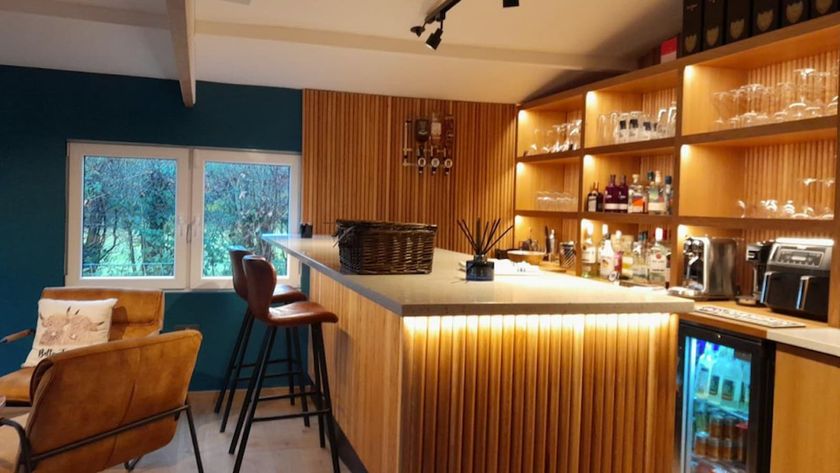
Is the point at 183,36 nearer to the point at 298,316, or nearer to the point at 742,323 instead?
the point at 298,316

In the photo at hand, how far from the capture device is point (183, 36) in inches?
127

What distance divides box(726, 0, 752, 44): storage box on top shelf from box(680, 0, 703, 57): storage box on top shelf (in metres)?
0.18

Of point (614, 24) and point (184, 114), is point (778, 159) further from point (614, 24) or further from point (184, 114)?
point (184, 114)

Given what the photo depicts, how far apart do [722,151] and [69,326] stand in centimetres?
378

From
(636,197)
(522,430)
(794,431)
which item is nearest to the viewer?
(522,430)

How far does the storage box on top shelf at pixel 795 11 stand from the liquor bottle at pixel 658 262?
1.37 metres

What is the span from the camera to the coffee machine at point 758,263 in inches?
123

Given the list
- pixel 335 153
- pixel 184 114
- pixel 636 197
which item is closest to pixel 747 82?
pixel 636 197

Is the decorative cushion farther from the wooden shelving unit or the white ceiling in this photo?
the wooden shelving unit

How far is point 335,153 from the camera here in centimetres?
494

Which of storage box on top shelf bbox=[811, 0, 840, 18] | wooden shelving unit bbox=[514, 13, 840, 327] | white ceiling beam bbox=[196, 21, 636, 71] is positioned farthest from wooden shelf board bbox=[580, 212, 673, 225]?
storage box on top shelf bbox=[811, 0, 840, 18]

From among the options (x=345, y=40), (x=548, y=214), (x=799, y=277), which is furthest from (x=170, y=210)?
(x=799, y=277)

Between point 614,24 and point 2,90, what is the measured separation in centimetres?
400

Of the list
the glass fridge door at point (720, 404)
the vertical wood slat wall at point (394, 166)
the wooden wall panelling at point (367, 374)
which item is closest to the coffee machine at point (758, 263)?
the glass fridge door at point (720, 404)
